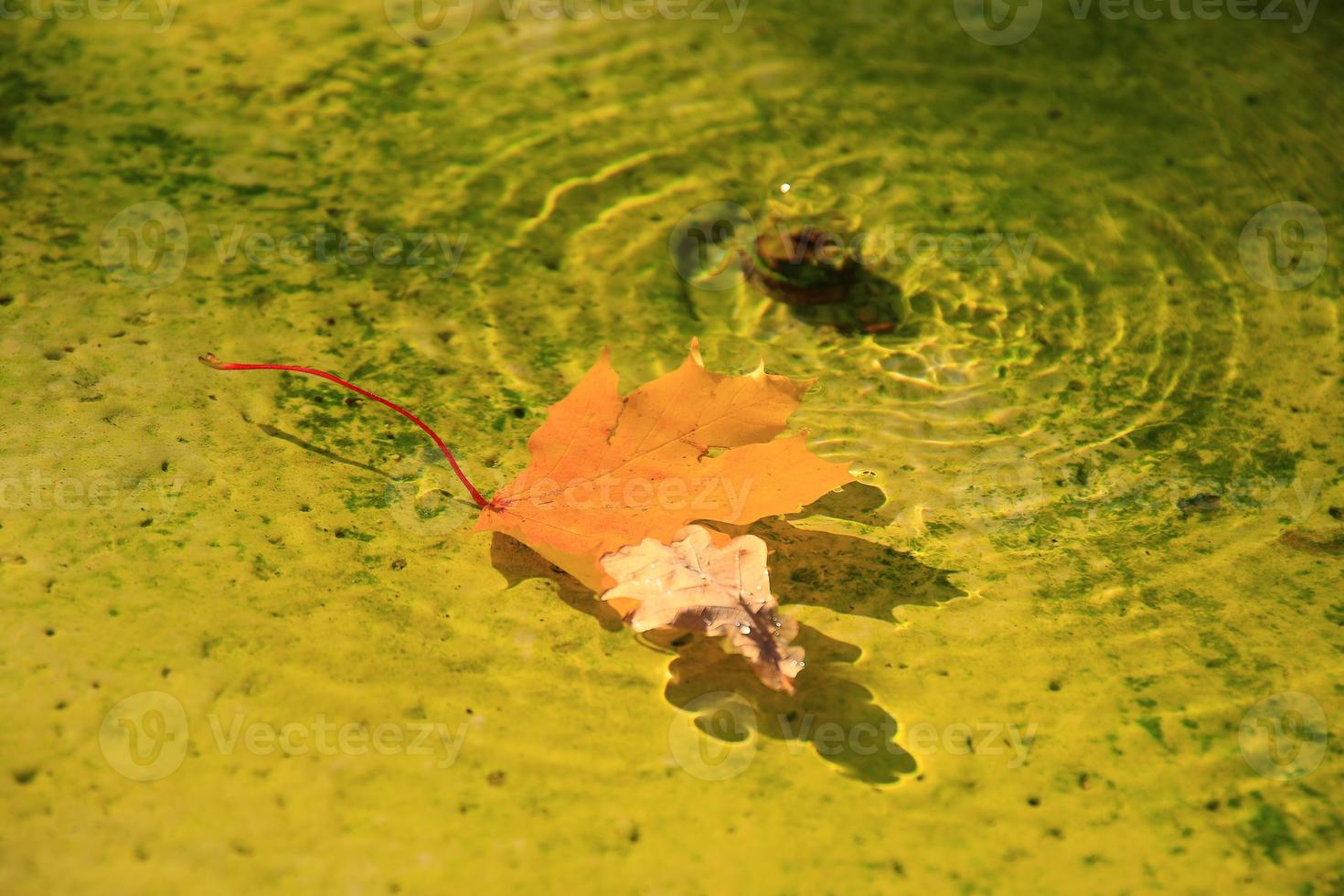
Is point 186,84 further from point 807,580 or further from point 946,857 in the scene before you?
point 946,857

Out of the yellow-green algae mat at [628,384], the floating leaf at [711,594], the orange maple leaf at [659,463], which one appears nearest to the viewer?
the yellow-green algae mat at [628,384]

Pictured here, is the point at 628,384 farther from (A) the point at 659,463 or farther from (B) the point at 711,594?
(B) the point at 711,594

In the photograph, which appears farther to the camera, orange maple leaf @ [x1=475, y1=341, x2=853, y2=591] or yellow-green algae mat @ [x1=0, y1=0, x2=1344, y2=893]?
orange maple leaf @ [x1=475, y1=341, x2=853, y2=591]

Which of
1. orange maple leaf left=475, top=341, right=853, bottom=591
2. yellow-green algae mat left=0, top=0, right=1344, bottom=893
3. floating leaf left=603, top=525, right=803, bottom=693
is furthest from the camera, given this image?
orange maple leaf left=475, top=341, right=853, bottom=591

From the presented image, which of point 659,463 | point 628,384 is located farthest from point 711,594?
point 628,384


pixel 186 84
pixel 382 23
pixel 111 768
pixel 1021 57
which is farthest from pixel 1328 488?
pixel 186 84

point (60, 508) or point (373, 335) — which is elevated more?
point (373, 335)
